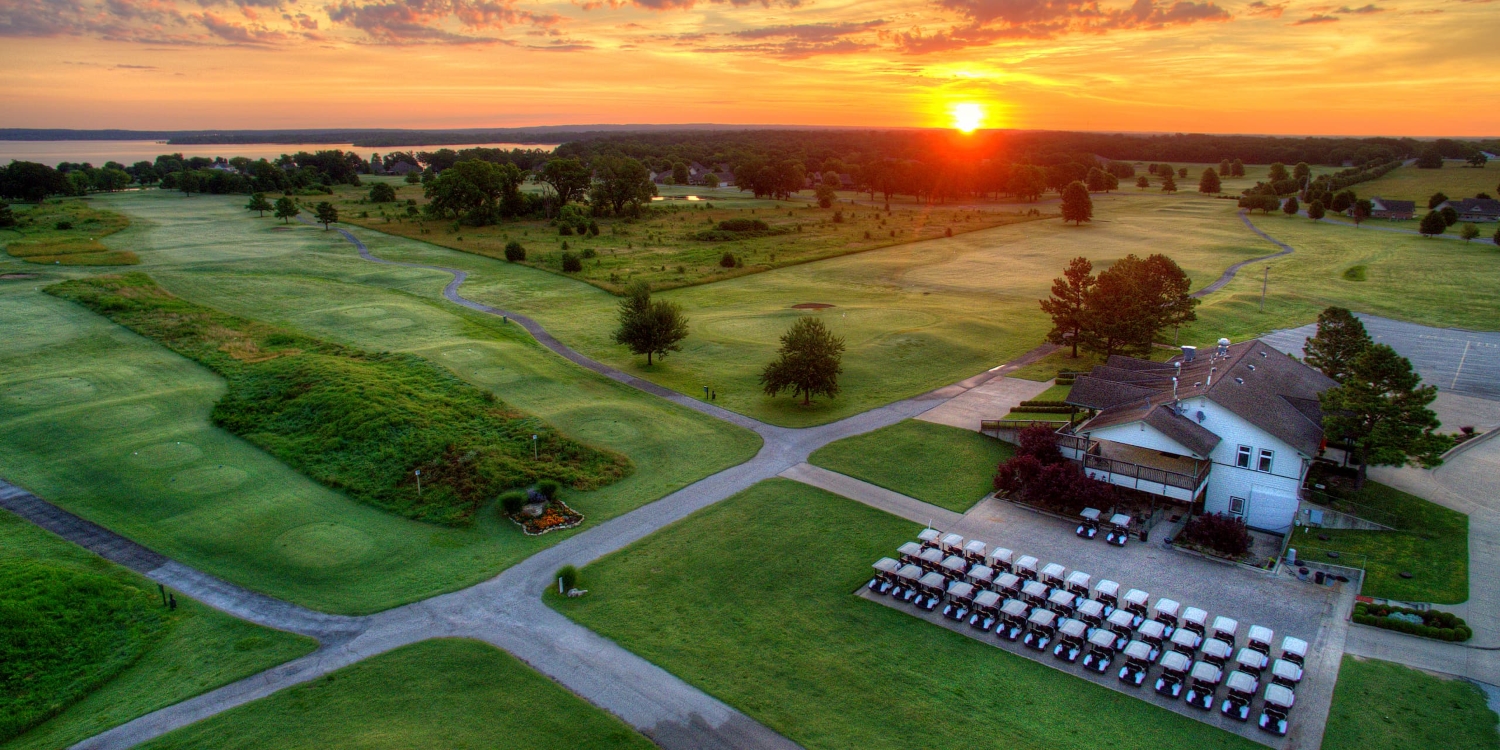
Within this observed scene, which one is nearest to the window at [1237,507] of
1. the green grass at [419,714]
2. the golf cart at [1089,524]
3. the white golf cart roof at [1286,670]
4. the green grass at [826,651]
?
the golf cart at [1089,524]

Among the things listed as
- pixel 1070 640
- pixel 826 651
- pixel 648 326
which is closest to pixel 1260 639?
pixel 1070 640

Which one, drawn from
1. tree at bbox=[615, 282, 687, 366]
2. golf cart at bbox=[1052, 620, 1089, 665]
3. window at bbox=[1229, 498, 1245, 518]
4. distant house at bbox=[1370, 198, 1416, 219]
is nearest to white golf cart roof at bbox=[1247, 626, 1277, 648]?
golf cart at bbox=[1052, 620, 1089, 665]

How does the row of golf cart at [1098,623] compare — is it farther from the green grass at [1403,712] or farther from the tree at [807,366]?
the tree at [807,366]

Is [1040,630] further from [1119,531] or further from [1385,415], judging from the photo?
[1385,415]

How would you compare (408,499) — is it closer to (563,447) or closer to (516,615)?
(563,447)

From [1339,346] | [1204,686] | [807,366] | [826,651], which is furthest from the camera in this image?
[807,366]

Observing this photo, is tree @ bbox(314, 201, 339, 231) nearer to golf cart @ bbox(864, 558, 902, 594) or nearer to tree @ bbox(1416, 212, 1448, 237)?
golf cart @ bbox(864, 558, 902, 594)

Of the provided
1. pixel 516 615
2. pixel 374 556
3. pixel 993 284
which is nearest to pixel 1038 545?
pixel 516 615
